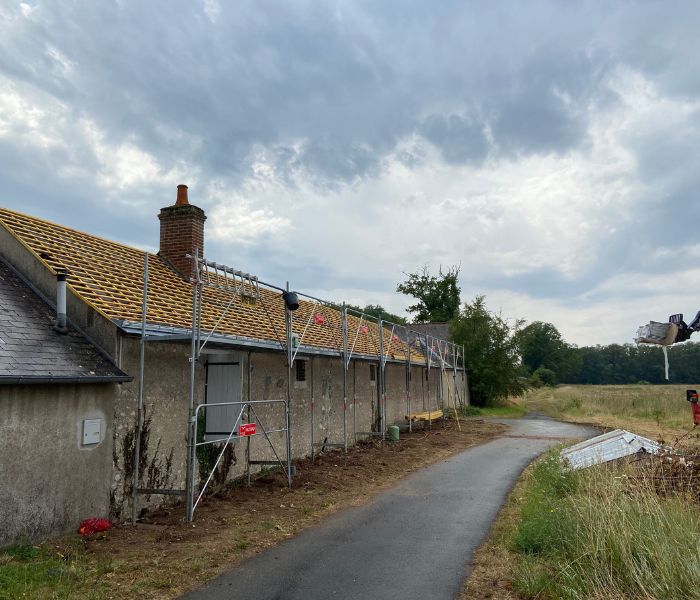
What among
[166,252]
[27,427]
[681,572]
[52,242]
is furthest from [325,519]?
[166,252]

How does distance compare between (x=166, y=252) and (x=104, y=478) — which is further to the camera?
(x=166, y=252)

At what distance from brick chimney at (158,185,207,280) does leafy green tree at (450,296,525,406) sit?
82.7ft

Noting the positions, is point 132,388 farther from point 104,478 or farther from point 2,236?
point 2,236

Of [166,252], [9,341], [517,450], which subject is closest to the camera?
[9,341]

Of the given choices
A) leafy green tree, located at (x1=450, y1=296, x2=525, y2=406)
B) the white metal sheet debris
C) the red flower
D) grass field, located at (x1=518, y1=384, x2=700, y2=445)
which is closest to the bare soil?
the red flower

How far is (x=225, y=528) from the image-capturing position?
7.59 m

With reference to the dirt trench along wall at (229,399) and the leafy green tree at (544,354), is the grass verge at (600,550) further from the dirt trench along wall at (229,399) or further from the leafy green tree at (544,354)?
the leafy green tree at (544,354)

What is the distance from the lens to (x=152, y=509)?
27.5 ft

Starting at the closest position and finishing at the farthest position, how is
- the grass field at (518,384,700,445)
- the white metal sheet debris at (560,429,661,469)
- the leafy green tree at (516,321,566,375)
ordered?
1. the white metal sheet debris at (560,429,661,469)
2. the grass field at (518,384,700,445)
3. the leafy green tree at (516,321,566,375)

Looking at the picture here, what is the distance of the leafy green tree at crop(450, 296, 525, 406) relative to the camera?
34.6 metres

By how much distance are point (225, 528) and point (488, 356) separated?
29.5 m

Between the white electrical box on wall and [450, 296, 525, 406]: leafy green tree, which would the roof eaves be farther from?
[450, 296, 525, 406]: leafy green tree

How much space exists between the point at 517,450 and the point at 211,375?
9623 mm

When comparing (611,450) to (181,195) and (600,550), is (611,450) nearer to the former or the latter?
(600,550)
